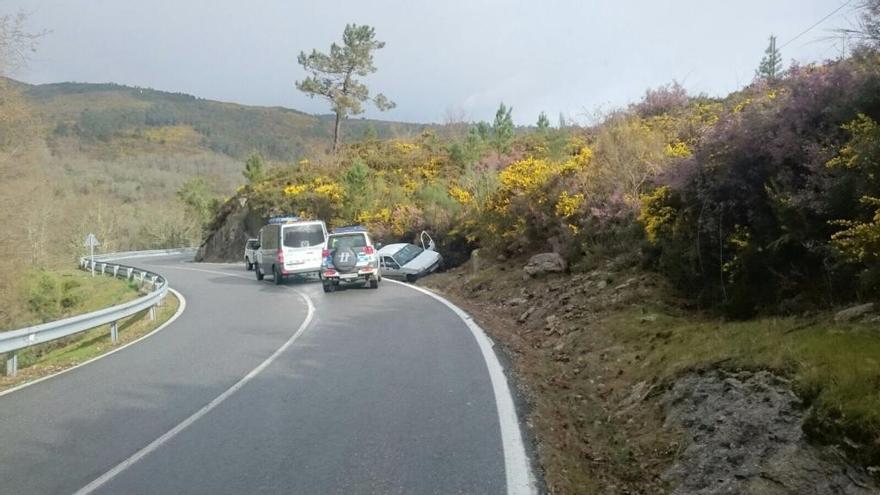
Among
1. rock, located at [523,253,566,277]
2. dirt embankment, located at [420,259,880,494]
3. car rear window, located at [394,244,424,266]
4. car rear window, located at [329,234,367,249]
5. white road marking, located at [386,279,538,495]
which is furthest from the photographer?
car rear window, located at [394,244,424,266]

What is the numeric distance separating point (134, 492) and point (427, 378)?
4.00m

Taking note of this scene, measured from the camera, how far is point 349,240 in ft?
69.2

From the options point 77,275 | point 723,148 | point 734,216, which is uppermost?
point 723,148

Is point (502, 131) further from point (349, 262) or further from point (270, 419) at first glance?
point (270, 419)

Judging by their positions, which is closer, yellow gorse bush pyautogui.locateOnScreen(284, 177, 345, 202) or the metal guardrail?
the metal guardrail

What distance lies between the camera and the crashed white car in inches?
981

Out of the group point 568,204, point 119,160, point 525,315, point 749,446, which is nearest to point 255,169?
point 568,204

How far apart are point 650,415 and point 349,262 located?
14692 mm

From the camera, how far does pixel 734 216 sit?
841 cm

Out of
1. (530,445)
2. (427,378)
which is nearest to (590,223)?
(427,378)

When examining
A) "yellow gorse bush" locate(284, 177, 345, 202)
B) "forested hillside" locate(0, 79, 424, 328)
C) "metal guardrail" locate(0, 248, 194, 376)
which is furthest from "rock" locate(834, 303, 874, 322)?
"yellow gorse bush" locate(284, 177, 345, 202)

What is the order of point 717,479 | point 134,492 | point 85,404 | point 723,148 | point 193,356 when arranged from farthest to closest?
point 193,356 → point 723,148 → point 85,404 → point 134,492 → point 717,479

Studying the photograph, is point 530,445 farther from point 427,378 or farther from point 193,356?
point 193,356

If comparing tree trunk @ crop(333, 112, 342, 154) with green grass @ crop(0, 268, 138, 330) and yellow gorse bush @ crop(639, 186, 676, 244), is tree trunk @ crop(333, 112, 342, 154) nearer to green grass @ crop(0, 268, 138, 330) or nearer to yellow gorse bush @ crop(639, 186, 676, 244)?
green grass @ crop(0, 268, 138, 330)
